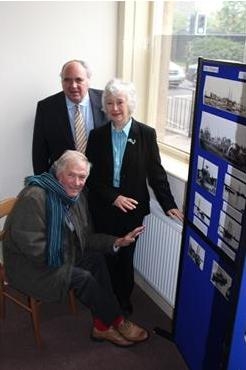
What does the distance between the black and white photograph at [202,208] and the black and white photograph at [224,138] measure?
0.78 ft

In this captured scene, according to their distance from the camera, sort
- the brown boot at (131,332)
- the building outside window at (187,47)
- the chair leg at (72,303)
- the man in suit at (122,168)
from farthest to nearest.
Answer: the chair leg at (72,303), the brown boot at (131,332), the building outside window at (187,47), the man in suit at (122,168)

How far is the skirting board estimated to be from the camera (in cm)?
262

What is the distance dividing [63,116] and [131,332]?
4.57 ft

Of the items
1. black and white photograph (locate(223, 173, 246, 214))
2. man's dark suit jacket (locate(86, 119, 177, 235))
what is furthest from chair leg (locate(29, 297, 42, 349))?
black and white photograph (locate(223, 173, 246, 214))

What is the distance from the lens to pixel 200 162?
1782 mm

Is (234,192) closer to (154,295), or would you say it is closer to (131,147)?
(131,147)

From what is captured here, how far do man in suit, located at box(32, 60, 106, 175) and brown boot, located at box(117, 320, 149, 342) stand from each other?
1140mm

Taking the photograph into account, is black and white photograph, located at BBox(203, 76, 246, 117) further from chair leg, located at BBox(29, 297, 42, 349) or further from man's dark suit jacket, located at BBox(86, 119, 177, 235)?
chair leg, located at BBox(29, 297, 42, 349)

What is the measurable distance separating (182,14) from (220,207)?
1.58 m

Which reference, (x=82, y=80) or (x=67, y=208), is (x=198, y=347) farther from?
(x=82, y=80)

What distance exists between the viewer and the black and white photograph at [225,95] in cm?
146

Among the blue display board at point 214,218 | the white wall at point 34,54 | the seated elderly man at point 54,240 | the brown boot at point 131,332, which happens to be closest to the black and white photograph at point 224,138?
the blue display board at point 214,218

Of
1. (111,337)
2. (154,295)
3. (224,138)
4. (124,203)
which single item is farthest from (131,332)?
(224,138)

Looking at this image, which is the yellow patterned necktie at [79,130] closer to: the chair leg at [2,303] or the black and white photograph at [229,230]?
the chair leg at [2,303]
